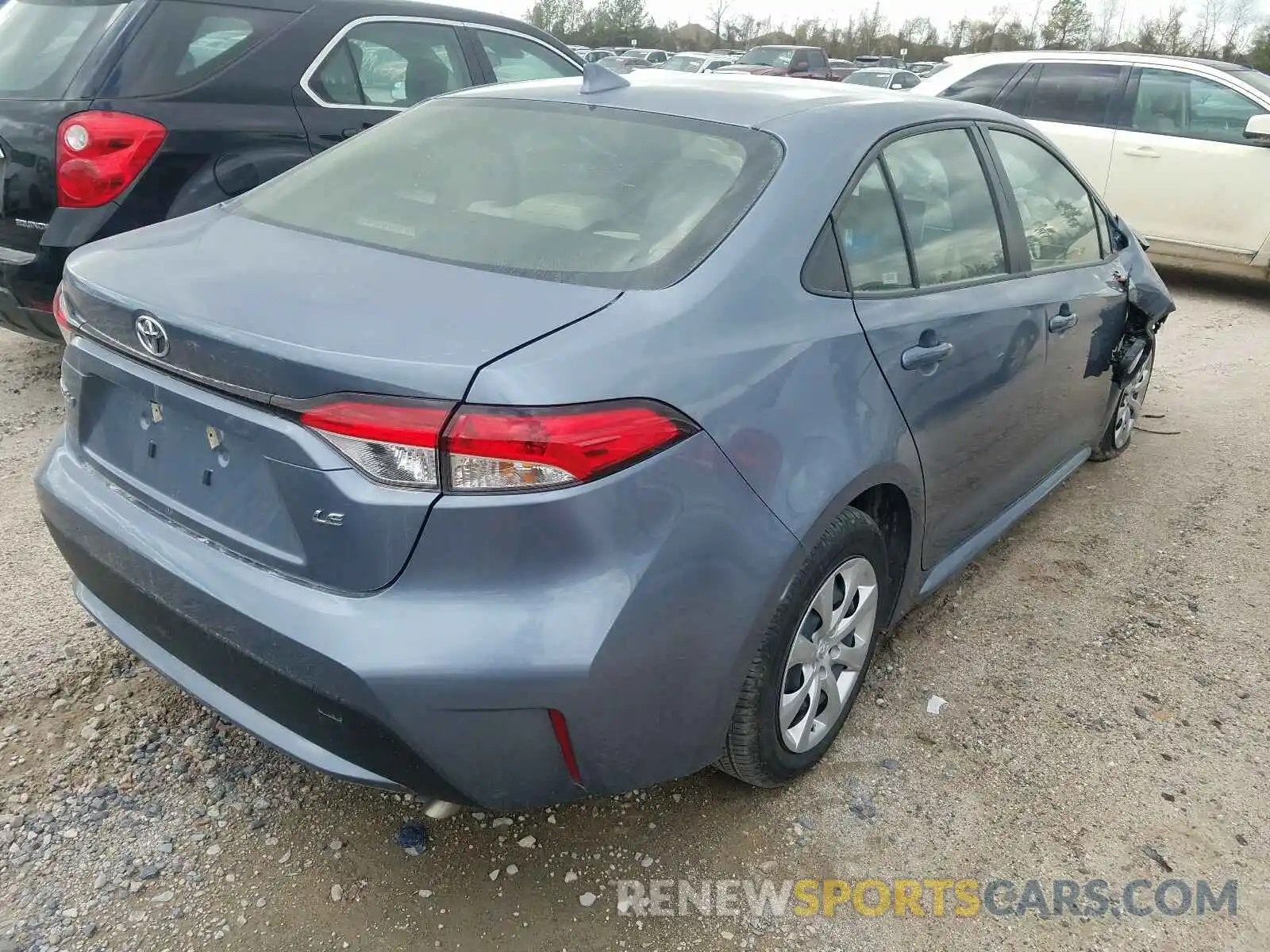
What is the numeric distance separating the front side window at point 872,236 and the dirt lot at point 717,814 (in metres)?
1.18

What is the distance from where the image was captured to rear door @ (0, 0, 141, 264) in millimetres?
3715

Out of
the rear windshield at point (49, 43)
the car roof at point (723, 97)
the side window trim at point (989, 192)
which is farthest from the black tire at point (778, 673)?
the rear windshield at point (49, 43)

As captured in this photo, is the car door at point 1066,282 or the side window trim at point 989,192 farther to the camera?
the car door at point 1066,282

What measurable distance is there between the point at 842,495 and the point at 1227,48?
2062 inches

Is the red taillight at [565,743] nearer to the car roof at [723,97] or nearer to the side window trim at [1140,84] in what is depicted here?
the car roof at [723,97]

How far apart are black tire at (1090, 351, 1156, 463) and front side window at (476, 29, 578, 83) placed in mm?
3233

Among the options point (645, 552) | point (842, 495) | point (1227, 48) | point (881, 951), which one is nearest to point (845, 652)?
point (842, 495)

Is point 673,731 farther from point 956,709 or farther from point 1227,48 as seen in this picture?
point 1227,48

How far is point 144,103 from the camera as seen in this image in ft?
12.5

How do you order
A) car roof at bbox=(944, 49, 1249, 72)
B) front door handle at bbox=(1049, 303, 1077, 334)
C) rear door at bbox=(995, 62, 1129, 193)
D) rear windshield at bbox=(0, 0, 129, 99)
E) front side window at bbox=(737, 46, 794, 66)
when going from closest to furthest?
front door handle at bbox=(1049, 303, 1077, 334), rear windshield at bbox=(0, 0, 129, 99), car roof at bbox=(944, 49, 1249, 72), rear door at bbox=(995, 62, 1129, 193), front side window at bbox=(737, 46, 794, 66)

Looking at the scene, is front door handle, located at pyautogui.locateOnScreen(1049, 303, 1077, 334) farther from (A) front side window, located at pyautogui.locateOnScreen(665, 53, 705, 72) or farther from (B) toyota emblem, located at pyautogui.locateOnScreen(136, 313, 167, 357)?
(A) front side window, located at pyautogui.locateOnScreen(665, 53, 705, 72)

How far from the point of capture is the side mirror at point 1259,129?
22.7 ft

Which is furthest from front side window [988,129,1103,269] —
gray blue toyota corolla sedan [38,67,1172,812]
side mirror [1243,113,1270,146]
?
side mirror [1243,113,1270,146]

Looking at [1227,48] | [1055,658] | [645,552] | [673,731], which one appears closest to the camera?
[645,552]
